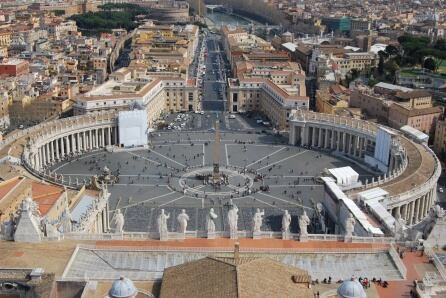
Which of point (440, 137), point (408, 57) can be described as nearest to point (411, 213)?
point (440, 137)

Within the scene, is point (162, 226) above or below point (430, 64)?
below

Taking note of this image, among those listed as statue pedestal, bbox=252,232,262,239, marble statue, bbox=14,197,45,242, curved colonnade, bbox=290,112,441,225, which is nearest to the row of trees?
curved colonnade, bbox=290,112,441,225

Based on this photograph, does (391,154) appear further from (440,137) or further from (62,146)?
(62,146)

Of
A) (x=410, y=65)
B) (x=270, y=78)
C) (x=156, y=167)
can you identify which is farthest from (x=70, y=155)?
(x=410, y=65)

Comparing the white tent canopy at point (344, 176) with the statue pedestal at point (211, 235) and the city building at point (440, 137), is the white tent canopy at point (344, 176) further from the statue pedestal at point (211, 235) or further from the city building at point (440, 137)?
the statue pedestal at point (211, 235)

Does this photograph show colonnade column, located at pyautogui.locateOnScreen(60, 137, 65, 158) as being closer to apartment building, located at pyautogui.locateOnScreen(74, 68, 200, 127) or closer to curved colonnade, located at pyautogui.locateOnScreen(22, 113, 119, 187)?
curved colonnade, located at pyautogui.locateOnScreen(22, 113, 119, 187)

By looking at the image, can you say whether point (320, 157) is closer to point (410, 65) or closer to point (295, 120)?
point (295, 120)
